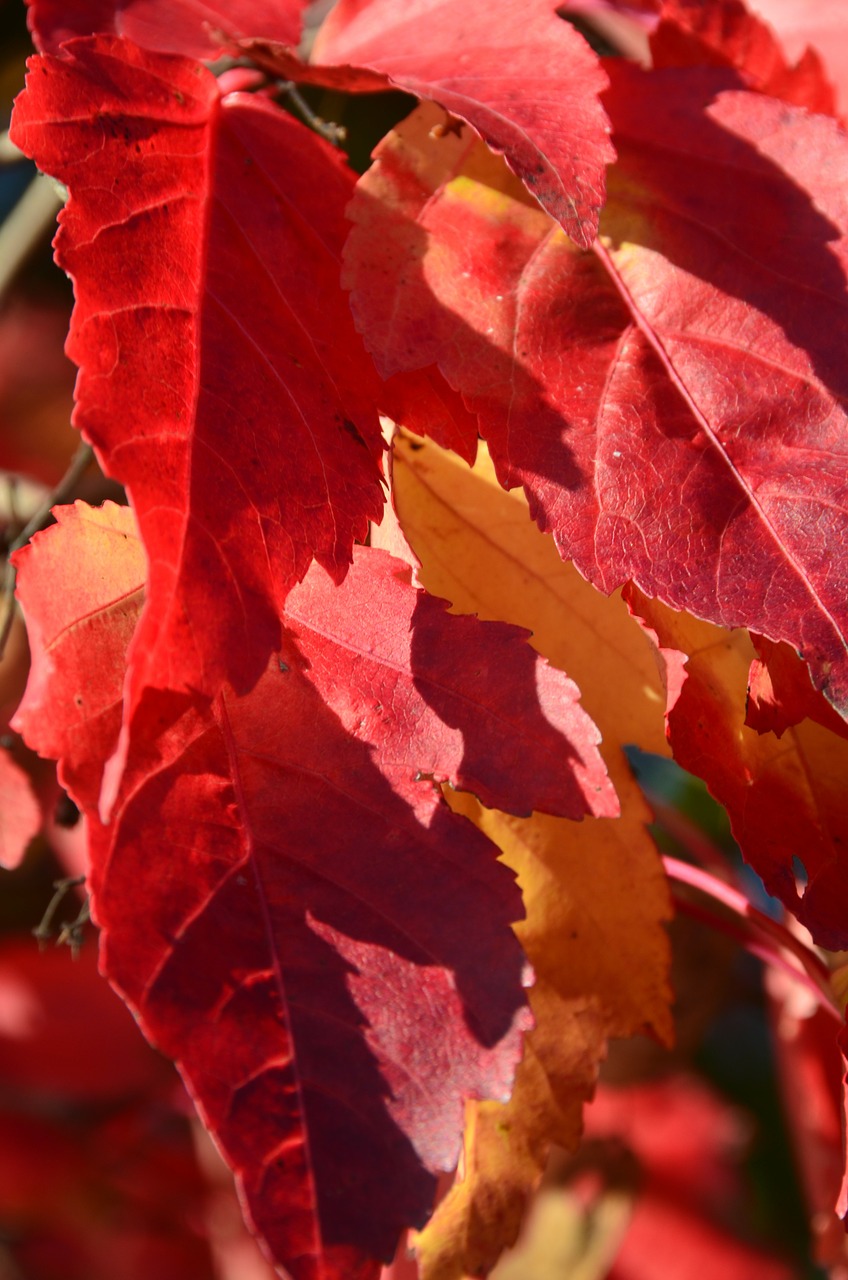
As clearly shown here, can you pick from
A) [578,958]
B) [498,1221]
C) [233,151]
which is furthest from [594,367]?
[498,1221]

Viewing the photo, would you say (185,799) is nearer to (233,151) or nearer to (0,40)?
(233,151)

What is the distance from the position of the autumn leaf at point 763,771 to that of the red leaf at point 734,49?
286 mm

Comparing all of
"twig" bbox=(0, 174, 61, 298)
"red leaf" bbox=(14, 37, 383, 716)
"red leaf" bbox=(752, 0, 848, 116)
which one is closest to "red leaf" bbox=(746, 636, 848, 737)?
"red leaf" bbox=(14, 37, 383, 716)

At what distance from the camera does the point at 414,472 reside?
1.52ft

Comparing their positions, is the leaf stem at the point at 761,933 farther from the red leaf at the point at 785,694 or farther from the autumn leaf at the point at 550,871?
the red leaf at the point at 785,694

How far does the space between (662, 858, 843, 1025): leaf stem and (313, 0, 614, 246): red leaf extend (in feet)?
1.03

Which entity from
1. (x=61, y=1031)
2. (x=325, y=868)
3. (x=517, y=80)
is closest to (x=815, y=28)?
(x=517, y=80)

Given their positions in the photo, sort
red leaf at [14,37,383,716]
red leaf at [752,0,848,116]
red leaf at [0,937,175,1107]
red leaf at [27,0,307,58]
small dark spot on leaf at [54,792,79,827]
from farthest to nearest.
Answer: red leaf at [0,937,175,1107], red leaf at [752,0,848,116], small dark spot on leaf at [54,792,79,827], red leaf at [27,0,307,58], red leaf at [14,37,383,716]

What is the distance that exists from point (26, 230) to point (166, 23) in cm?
39

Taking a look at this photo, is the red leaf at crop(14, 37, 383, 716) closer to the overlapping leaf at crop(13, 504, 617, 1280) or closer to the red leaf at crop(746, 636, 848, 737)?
the overlapping leaf at crop(13, 504, 617, 1280)

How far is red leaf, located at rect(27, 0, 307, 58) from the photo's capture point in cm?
44

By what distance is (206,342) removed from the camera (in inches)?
13.9

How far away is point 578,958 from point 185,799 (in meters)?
0.22

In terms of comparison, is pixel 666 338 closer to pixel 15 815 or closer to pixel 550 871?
pixel 550 871
